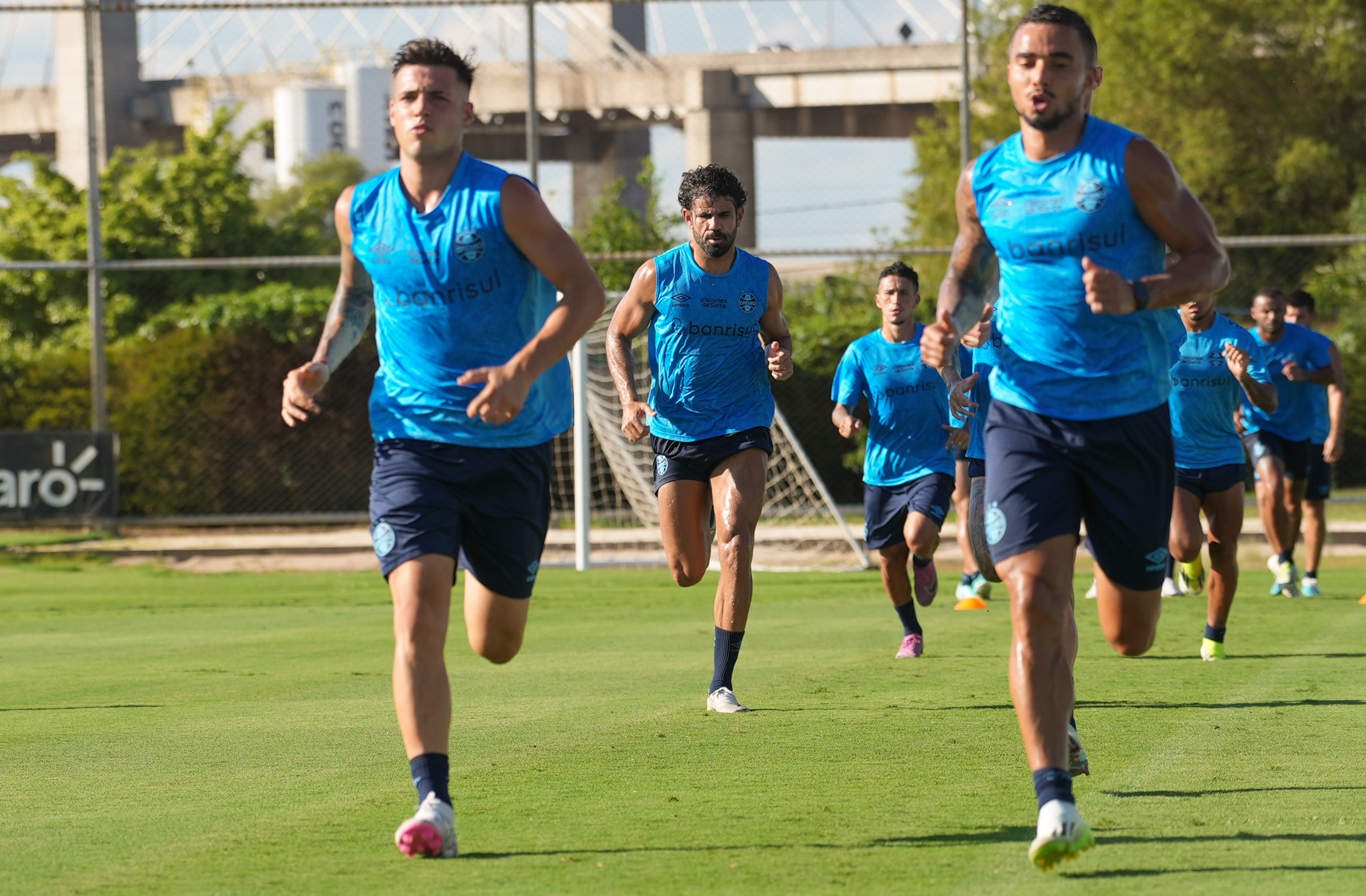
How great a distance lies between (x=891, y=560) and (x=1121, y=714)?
98.1 inches

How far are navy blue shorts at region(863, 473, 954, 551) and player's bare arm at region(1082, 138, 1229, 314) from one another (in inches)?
189

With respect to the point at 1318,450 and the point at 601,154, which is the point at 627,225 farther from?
the point at 1318,450

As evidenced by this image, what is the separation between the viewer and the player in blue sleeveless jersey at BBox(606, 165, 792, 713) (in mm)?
7449

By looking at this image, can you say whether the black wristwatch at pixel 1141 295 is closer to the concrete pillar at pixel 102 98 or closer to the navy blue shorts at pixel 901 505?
the navy blue shorts at pixel 901 505

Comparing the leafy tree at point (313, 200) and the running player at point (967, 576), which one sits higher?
the leafy tree at point (313, 200)

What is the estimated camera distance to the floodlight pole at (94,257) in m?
16.5

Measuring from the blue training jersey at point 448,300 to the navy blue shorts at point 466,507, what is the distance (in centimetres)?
5

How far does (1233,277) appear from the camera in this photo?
86.2 feet

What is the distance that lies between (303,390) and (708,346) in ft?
10.2

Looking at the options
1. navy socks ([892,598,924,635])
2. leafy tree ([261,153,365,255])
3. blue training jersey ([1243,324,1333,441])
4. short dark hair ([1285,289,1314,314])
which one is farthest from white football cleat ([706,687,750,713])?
leafy tree ([261,153,365,255])

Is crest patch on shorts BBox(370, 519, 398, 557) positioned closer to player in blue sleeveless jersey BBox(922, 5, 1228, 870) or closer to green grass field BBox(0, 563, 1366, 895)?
green grass field BBox(0, 563, 1366, 895)

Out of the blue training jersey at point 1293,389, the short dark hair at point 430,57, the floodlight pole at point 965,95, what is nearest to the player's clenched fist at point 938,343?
the short dark hair at point 430,57

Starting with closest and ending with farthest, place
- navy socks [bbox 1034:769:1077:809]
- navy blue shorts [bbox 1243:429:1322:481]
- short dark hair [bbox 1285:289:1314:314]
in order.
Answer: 1. navy socks [bbox 1034:769:1077:809]
2. navy blue shorts [bbox 1243:429:1322:481]
3. short dark hair [bbox 1285:289:1314:314]

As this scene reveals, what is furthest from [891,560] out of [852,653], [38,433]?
[38,433]
